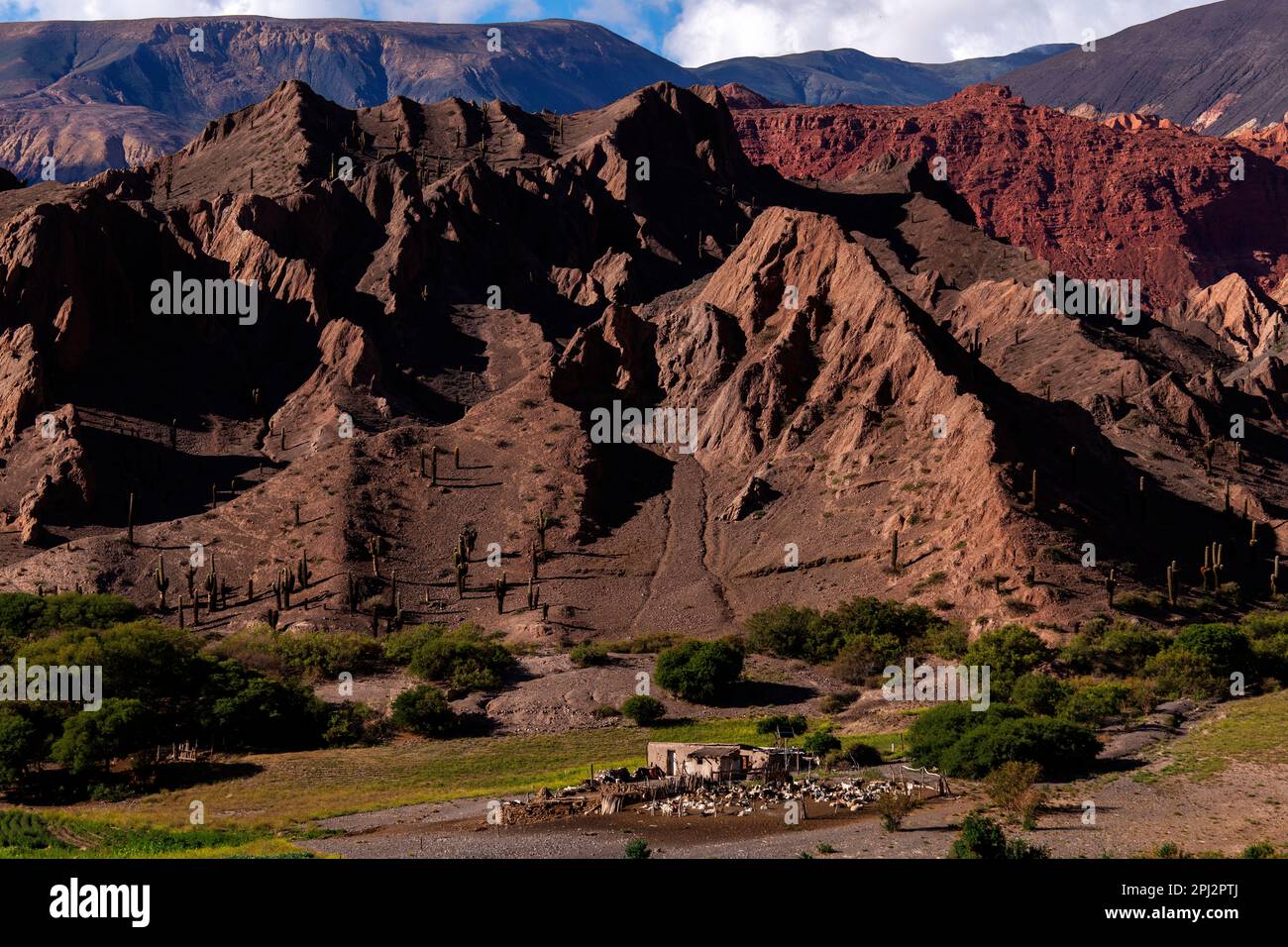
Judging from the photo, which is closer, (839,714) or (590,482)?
(839,714)

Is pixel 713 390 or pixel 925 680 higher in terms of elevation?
pixel 713 390

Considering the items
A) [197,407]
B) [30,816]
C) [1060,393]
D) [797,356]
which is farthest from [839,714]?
[197,407]

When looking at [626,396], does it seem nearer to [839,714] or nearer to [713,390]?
[713,390]

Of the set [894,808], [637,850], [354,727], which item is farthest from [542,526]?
[637,850]

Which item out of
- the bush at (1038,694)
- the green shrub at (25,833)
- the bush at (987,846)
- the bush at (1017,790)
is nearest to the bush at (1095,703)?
the bush at (1038,694)

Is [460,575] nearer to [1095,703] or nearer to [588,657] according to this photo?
[588,657]

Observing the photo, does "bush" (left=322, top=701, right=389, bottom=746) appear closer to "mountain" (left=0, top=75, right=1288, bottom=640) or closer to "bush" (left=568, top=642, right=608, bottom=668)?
"bush" (left=568, top=642, right=608, bottom=668)
